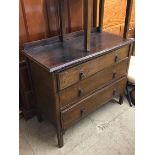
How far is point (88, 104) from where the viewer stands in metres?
1.62

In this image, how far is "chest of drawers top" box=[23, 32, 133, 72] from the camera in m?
1.27

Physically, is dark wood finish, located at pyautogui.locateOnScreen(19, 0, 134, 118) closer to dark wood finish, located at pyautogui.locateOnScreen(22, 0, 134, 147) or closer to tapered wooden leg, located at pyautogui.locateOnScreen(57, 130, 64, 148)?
A: dark wood finish, located at pyautogui.locateOnScreen(22, 0, 134, 147)

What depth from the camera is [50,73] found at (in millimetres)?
1223

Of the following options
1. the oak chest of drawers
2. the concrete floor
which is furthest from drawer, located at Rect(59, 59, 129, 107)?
the concrete floor

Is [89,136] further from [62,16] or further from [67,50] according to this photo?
[62,16]

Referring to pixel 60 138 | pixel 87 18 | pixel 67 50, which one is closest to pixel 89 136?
pixel 60 138

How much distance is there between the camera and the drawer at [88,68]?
4.24 feet

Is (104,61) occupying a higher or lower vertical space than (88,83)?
higher
